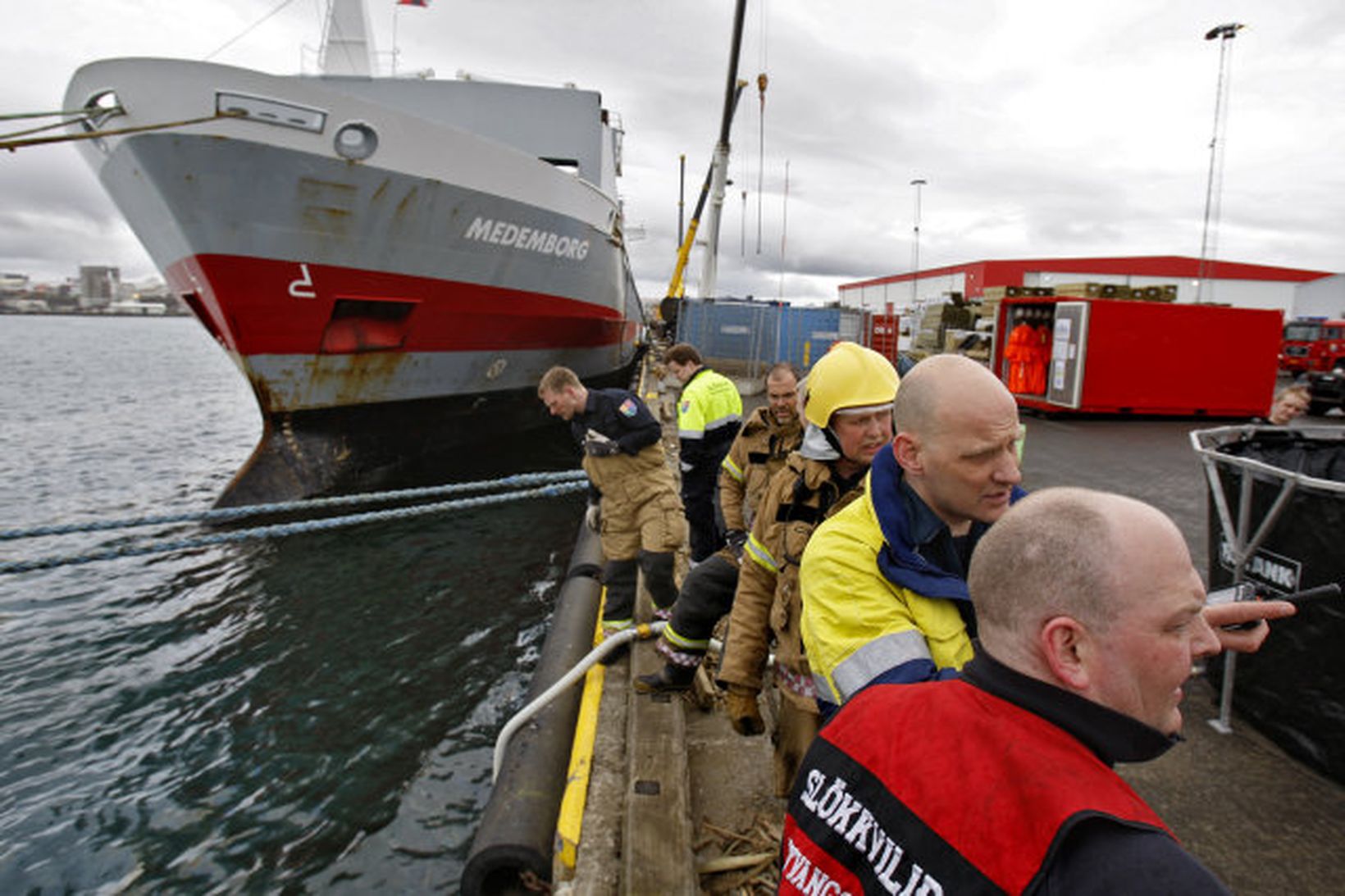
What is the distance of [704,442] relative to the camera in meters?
4.58

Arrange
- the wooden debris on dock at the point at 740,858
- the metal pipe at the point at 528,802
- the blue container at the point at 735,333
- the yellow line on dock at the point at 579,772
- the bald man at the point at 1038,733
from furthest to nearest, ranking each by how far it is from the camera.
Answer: the blue container at the point at 735,333 < the metal pipe at the point at 528,802 < the yellow line on dock at the point at 579,772 < the wooden debris on dock at the point at 740,858 < the bald man at the point at 1038,733

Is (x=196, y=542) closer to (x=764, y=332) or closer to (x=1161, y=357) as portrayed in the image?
(x=1161, y=357)

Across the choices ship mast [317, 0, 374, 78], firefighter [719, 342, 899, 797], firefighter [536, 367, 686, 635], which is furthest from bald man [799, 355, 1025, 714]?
ship mast [317, 0, 374, 78]

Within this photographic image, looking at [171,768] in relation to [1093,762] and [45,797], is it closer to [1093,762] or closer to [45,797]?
[45,797]

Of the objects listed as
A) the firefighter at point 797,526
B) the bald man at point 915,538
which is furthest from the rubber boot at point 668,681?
the bald man at point 915,538

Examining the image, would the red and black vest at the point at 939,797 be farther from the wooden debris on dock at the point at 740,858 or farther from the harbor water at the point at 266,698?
the harbor water at the point at 266,698

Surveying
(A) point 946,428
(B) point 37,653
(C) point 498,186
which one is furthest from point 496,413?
(A) point 946,428

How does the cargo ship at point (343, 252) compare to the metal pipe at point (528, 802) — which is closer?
the metal pipe at point (528, 802)

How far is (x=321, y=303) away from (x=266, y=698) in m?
4.64

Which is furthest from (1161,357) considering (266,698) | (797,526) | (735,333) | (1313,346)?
(266,698)

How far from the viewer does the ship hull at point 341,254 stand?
22.9 feet

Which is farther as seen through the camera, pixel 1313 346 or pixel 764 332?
pixel 1313 346

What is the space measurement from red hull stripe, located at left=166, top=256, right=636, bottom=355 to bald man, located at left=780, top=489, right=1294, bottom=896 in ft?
27.3

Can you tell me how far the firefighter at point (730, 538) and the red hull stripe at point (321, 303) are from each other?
592 cm
